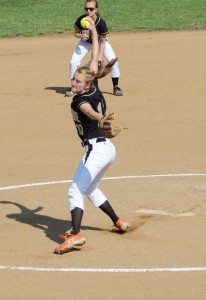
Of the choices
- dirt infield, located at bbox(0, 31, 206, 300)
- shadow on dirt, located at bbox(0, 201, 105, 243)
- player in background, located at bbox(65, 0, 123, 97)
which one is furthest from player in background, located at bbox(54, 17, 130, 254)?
player in background, located at bbox(65, 0, 123, 97)

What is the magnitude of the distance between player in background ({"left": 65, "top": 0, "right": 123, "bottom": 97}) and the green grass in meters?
7.37

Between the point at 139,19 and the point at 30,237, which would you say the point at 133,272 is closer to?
the point at 30,237

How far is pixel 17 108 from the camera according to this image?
61.3 ft

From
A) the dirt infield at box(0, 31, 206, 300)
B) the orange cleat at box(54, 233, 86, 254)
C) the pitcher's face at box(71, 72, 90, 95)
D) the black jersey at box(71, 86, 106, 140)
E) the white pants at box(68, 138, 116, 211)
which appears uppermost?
the pitcher's face at box(71, 72, 90, 95)

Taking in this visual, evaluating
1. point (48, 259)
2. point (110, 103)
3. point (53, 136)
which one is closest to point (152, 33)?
point (110, 103)

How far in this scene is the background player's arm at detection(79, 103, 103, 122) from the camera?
10.4 meters

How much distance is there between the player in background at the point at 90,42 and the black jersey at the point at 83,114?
6.68 meters

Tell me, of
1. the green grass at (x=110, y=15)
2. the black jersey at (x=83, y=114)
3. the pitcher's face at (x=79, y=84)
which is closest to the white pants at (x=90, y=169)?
the black jersey at (x=83, y=114)

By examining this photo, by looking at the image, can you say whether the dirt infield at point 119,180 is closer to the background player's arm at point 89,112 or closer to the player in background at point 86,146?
the player in background at point 86,146

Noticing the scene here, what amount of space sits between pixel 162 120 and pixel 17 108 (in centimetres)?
314

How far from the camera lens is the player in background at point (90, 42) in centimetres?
1789

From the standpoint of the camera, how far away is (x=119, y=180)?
535 inches

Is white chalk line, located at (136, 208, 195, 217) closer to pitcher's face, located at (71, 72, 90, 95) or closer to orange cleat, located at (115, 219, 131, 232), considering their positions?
orange cleat, located at (115, 219, 131, 232)

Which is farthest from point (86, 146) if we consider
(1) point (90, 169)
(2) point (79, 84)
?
(2) point (79, 84)
